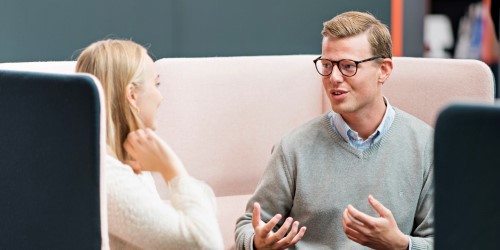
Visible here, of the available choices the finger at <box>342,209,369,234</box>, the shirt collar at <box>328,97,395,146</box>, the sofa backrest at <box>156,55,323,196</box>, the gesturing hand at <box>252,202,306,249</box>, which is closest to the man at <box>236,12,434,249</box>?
the shirt collar at <box>328,97,395,146</box>

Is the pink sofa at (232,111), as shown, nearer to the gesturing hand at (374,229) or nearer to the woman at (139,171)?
the gesturing hand at (374,229)

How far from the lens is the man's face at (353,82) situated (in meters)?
2.64

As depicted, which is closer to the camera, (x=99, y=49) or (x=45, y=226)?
(x=45, y=226)

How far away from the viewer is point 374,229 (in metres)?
2.27

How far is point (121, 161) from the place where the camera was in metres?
1.94

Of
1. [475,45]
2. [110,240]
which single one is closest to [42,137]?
[110,240]

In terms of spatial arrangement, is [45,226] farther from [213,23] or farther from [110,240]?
[213,23]

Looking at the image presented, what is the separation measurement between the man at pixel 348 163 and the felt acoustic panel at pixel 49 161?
87cm

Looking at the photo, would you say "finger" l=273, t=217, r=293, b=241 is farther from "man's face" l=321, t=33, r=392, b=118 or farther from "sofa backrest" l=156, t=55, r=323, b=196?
"sofa backrest" l=156, t=55, r=323, b=196

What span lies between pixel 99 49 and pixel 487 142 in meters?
1.03

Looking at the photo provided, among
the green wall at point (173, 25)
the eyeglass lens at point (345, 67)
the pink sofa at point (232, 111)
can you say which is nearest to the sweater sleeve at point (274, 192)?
the eyeglass lens at point (345, 67)

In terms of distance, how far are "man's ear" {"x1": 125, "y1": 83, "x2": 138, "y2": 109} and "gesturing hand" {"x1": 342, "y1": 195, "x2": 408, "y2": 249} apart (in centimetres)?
64

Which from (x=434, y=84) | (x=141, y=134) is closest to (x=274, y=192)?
(x=434, y=84)

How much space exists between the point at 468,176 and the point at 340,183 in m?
1.36
